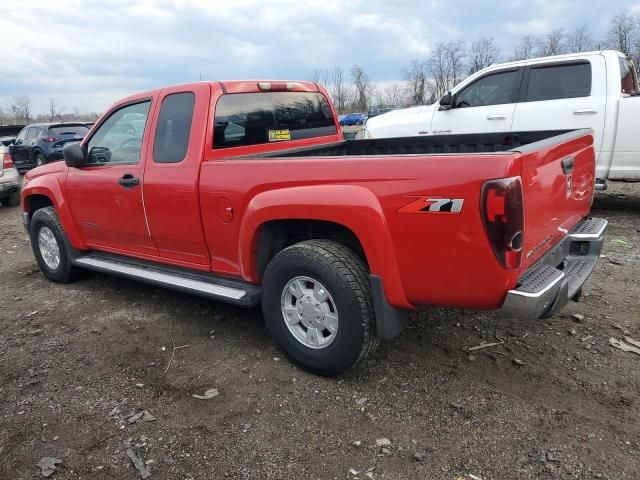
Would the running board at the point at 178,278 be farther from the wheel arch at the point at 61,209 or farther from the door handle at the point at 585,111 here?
the door handle at the point at 585,111

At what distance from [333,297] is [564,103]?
539cm

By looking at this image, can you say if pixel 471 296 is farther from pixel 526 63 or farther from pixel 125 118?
pixel 526 63

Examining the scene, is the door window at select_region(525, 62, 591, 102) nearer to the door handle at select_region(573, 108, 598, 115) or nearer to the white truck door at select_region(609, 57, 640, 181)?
the door handle at select_region(573, 108, 598, 115)

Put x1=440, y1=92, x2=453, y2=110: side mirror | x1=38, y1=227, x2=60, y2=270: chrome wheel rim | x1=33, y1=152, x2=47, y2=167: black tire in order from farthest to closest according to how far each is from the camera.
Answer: x1=33, y1=152, x2=47, y2=167: black tire
x1=440, y1=92, x2=453, y2=110: side mirror
x1=38, y1=227, x2=60, y2=270: chrome wheel rim

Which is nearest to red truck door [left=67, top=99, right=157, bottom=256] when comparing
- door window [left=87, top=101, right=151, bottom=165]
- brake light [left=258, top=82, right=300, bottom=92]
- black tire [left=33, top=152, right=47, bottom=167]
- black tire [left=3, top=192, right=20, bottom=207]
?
door window [left=87, top=101, right=151, bottom=165]

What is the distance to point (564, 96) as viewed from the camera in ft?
22.5

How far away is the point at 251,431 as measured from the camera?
2.75 m

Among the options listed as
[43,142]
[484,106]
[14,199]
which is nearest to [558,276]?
[484,106]

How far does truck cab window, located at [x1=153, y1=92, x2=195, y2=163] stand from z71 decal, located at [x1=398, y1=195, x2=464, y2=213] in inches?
73.5

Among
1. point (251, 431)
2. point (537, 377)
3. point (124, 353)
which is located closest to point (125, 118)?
point (124, 353)

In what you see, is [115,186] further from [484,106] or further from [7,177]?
[7,177]

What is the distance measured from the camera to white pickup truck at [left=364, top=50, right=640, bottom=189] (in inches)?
258

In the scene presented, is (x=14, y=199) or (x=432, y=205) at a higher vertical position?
(x=432, y=205)

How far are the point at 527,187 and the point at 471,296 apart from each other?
596mm
